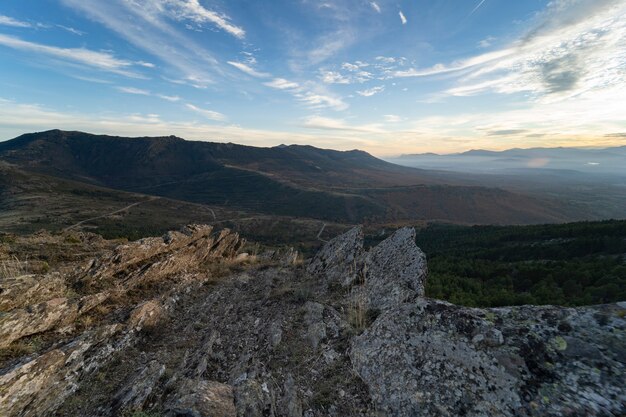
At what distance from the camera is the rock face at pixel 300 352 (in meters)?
6.65

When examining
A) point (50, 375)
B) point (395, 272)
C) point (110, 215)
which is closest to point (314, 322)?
point (395, 272)

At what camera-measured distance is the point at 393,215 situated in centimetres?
17238

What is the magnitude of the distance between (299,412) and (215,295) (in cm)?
1113

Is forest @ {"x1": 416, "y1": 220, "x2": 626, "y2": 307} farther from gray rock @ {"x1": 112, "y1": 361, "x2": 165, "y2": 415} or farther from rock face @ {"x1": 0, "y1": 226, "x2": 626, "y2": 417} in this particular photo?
gray rock @ {"x1": 112, "y1": 361, "x2": 165, "y2": 415}

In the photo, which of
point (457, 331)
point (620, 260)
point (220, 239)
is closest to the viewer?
point (457, 331)

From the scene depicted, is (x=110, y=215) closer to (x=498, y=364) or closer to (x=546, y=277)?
(x=546, y=277)

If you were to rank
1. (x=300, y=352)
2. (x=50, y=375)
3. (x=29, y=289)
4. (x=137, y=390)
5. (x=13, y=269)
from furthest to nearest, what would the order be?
1. (x=13, y=269)
2. (x=29, y=289)
3. (x=300, y=352)
4. (x=50, y=375)
5. (x=137, y=390)

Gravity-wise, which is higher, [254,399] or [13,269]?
[13,269]

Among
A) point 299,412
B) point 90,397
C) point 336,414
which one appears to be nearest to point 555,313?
point 336,414

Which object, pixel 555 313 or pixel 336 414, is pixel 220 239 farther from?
pixel 555 313

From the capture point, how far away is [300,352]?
11.3m

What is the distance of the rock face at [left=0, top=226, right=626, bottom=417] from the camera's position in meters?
6.65

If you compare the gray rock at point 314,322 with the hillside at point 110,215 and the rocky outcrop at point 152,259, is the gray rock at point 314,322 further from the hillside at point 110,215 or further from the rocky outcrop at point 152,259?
the hillside at point 110,215

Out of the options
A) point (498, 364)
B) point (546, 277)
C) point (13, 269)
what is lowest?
point (546, 277)
